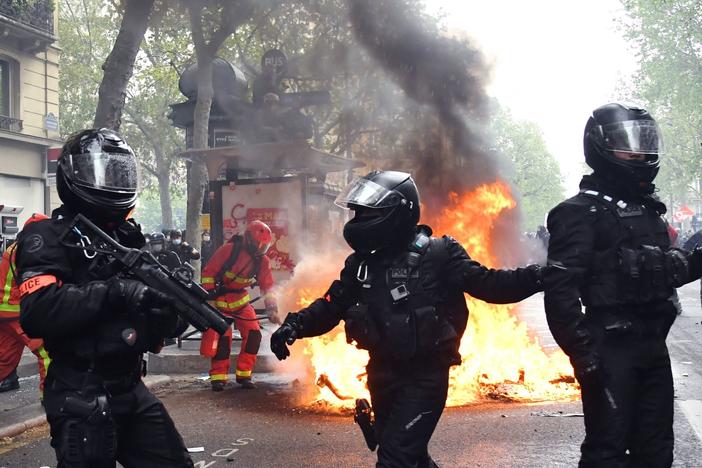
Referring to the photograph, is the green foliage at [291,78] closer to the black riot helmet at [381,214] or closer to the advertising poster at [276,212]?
the advertising poster at [276,212]

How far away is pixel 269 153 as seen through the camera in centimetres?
1099

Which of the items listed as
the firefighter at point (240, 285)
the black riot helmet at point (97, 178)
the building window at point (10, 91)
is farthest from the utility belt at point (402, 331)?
the building window at point (10, 91)

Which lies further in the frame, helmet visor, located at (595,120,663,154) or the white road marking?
the white road marking

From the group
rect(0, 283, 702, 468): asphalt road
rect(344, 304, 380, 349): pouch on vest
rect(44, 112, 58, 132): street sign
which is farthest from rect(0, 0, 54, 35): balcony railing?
rect(344, 304, 380, 349): pouch on vest

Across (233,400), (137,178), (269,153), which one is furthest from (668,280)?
(269,153)

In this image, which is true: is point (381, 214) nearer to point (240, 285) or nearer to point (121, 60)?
point (240, 285)

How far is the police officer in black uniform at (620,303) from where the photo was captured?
334cm

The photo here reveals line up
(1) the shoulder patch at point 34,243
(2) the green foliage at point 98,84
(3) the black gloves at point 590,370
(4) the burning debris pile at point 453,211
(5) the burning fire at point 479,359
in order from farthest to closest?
1. (2) the green foliage at point 98,84
2. (4) the burning debris pile at point 453,211
3. (5) the burning fire at point 479,359
4. (3) the black gloves at point 590,370
5. (1) the shoulder patch at point 34,243

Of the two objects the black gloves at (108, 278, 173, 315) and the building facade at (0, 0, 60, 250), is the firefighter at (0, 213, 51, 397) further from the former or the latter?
the building facade at (0, 0, 60, 250)

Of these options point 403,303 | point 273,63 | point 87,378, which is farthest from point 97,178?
point 273,63

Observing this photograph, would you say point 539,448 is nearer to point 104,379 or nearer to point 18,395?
point 104,379

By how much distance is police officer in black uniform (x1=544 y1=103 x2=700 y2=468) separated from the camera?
334 cm

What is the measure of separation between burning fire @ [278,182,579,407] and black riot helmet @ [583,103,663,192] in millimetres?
3129

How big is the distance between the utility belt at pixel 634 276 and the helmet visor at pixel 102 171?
2101 mm
